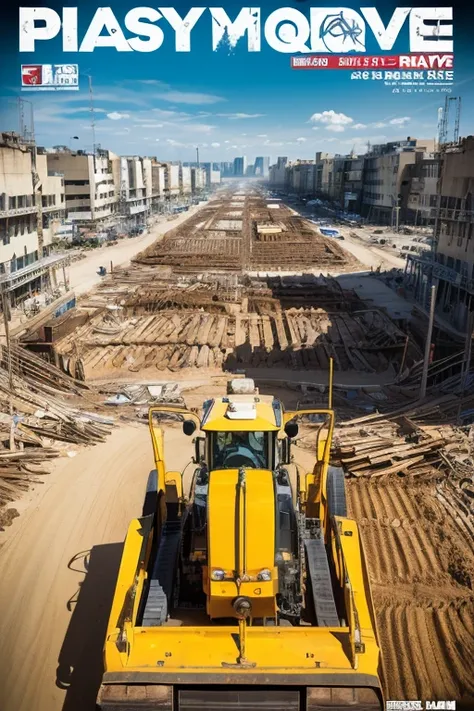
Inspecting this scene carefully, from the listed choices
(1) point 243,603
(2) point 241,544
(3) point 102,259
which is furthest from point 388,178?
(1) point 243,603

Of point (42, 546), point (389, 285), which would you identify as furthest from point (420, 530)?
point (389, 285)

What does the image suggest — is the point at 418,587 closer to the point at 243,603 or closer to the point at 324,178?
the point at 243,603

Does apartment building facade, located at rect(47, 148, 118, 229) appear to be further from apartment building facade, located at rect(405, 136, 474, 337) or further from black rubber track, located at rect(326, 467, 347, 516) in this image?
black rubber track, located at rect(326, 467, 347, 516)

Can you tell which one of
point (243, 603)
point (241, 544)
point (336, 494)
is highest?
point (241, 544)

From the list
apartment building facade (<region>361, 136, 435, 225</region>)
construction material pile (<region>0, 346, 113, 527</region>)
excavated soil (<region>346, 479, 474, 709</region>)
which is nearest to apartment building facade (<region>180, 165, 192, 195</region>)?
apartment building facade (<region>361, 136, 435, 225</region>)

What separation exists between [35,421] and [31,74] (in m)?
8.05

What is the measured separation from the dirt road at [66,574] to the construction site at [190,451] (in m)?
0.03

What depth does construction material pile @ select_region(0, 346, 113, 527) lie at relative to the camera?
12000mm

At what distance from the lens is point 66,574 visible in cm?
908

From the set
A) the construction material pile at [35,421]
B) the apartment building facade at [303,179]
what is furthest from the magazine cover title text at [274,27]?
the apartment building facade at [303,179]

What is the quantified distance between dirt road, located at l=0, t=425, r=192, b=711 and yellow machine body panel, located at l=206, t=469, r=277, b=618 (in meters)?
2.92

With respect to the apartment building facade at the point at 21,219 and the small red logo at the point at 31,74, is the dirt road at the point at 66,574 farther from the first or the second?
the apartment building facade at the point at 21,219

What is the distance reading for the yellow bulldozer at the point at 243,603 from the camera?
484 centimetres

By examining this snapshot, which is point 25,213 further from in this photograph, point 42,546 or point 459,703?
point 459,703
